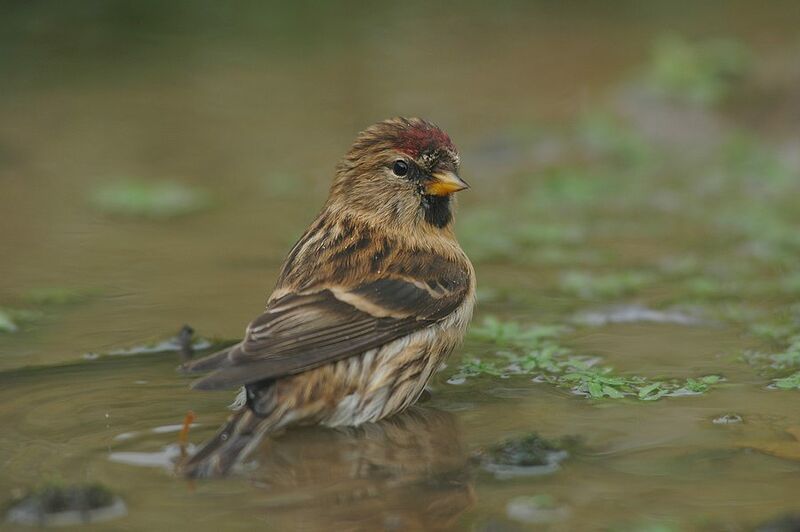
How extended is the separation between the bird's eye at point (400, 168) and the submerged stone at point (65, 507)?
7.87 feet

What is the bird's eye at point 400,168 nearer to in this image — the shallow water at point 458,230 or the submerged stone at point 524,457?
the shallow water at point 458,230

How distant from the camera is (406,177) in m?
6.42

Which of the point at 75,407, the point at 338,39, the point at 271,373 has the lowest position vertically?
the point at 75,407

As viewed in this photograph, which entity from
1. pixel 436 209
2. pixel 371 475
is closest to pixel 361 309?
pixel 371 475

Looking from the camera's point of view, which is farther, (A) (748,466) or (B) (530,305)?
(B) (530,305)

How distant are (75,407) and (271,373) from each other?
1.10 metres

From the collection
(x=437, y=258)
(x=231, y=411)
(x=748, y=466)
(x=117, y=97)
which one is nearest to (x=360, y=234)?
(x=437, y=258)

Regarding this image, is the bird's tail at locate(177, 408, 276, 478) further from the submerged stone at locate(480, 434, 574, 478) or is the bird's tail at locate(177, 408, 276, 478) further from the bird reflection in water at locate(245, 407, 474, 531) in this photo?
the submerged stone at locate(480, 434, 574, 478)

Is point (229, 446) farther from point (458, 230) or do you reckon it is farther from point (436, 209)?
point (458, 230)

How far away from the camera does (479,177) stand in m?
9.90

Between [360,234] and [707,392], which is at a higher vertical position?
[360,234]

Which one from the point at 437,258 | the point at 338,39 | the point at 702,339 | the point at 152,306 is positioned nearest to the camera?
the point at 437,258

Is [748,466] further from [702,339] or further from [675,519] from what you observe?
[702,339]

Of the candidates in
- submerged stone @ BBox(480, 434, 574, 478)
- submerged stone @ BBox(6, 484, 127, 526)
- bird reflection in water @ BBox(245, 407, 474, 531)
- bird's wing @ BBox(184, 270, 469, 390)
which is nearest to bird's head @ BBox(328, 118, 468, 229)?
bird's wing @ BBox(184, 270, 469, 390)
